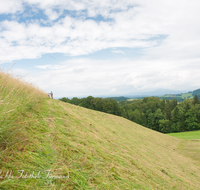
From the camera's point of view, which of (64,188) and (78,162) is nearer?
(64,188)

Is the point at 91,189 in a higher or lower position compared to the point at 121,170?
higher

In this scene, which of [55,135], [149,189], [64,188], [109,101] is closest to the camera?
[64,188]

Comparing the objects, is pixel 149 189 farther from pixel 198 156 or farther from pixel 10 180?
pixel 198 156

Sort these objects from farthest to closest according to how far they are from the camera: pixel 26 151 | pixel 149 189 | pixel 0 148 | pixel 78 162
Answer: pixel 149 189, pixel 78 162, pixel 26 151, pixel 0 148

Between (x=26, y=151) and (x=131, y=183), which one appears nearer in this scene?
(x=26, y=151)

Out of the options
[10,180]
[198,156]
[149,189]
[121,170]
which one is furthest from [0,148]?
[198,156]

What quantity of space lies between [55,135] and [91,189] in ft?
6.02

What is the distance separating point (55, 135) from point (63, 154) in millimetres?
802

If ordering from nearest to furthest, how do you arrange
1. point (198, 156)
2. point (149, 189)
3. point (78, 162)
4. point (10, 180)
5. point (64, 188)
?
point (10, 180)
point (64, 188)
point (78, 162)
point (149, 189)
point (198, 156)

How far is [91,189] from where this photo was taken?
7.89 feet

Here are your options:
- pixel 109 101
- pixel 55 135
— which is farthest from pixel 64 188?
pixel 109 101

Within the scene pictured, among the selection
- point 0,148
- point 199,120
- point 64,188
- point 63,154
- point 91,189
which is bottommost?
point 199,120

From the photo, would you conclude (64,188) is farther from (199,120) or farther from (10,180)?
(199,120)

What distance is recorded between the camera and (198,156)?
12.9 meters
